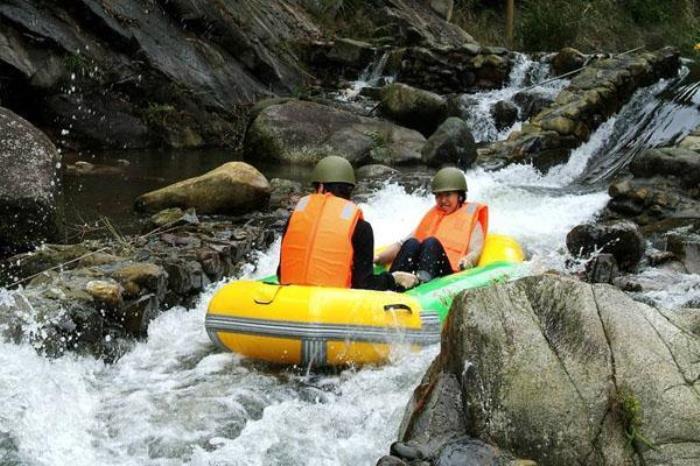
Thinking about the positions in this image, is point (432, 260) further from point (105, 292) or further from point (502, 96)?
point (502, 96)

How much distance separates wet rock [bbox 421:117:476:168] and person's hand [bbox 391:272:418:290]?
274 inches

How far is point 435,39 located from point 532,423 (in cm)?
1770

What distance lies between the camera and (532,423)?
346 centimetres

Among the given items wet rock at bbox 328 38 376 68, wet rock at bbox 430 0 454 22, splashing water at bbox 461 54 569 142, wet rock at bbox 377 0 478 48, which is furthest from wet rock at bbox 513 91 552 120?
wet rock at bbox 430 0 454 22

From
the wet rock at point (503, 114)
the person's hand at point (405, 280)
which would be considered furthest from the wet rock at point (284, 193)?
the wet rock at point (503, 114)

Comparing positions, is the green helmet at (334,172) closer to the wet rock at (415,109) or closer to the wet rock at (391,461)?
A: the wet rock at (391,461)

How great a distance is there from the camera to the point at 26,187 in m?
6.54

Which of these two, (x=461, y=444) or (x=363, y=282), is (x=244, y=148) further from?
(x=461, y=444)

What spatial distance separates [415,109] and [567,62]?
4.54 m

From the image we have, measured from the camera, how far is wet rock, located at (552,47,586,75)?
56.1 ft

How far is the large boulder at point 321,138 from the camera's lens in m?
13.1

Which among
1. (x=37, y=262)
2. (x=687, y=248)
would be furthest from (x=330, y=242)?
(x=687, y=248)

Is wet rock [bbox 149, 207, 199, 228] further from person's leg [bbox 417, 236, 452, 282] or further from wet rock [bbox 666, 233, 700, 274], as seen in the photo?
wet rock [bbox 666, 233, 700, 274]

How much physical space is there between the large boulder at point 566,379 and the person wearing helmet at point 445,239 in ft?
7.21
